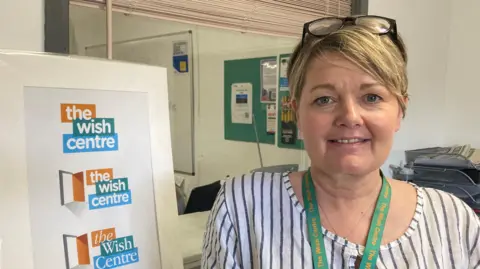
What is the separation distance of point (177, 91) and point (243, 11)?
0.80m

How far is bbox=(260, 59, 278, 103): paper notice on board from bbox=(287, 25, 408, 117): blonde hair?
45.2 inches

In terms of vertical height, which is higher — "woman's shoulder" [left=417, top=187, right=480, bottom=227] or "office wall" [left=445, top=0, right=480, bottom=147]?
"office wall" [left=445, top=0, right=480, bottom=147]

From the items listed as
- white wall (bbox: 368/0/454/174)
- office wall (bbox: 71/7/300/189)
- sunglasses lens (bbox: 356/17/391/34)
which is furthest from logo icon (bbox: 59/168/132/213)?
white wall (bbox: 368/0/454/174)

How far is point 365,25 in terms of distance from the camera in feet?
2.80

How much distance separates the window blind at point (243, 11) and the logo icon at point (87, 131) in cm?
39

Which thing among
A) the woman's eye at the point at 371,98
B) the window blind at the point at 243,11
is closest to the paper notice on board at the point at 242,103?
the window blind at the point at 243,11

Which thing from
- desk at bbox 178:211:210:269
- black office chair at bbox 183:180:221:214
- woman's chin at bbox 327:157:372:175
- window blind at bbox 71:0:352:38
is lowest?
desk at bbox 178:211:210:269

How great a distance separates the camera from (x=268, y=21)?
1.66 m

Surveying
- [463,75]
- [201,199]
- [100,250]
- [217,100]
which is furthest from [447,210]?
[463,75]

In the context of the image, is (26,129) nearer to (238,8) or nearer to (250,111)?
(238,8)

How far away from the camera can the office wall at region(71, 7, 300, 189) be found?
1938 millimetres

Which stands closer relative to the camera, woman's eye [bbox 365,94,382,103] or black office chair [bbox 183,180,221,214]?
woman's eye [bbox 365,94,382,103]

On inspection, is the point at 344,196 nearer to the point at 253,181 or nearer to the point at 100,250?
the point at 253,181

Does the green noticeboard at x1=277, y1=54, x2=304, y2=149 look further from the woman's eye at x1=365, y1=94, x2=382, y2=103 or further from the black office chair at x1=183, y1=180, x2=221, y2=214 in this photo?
the woman's eye at x1=365, y1=94, x2=382, y2=103
